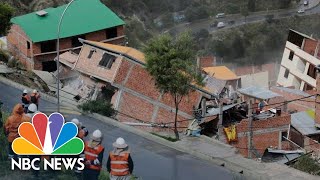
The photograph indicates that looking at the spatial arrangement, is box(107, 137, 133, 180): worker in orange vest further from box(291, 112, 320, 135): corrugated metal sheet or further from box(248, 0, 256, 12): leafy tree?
box(248, 0, 256, 12): leafy tree

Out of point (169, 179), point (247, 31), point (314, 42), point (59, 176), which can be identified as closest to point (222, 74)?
point (314, 42)

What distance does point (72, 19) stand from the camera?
36.5m

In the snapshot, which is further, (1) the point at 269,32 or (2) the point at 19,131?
(1) the point at 269,32

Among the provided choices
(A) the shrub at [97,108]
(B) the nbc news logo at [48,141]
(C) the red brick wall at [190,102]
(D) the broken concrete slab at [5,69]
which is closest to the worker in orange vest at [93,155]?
(B) the nbc news logo at [48,141]

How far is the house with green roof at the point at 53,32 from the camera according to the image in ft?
115

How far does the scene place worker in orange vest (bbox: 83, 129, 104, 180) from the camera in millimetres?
11258

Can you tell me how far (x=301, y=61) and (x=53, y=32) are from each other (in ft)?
55.0

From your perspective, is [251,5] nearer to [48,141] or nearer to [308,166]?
[308,166]

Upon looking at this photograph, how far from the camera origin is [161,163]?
52.7 ft

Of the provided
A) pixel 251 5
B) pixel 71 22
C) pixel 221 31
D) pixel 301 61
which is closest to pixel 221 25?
pixel 221 31

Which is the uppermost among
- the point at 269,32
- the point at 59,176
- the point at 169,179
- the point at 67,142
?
the point at 67,142

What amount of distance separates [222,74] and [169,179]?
2144 cm

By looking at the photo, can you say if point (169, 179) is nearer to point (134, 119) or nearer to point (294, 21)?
point (134, 119)

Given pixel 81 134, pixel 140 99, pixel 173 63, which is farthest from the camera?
Result: pixel 140 99
